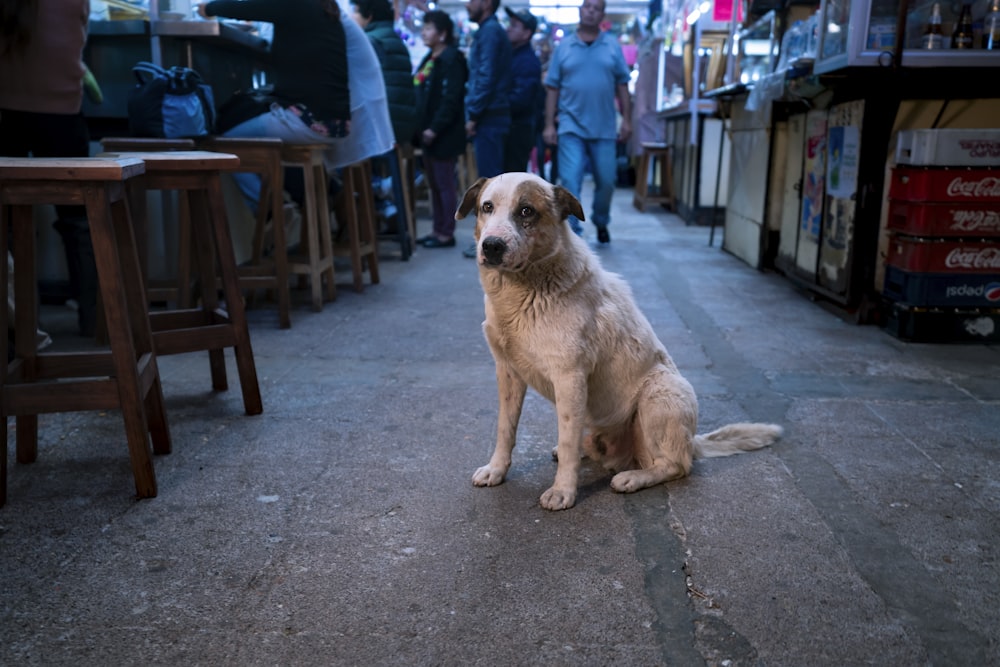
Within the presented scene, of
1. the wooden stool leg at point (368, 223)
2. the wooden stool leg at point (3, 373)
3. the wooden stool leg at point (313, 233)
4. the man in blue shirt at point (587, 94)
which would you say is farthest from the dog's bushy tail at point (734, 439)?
the man in blue shirt at point (587, 94)

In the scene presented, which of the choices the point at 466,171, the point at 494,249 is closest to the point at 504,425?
the point at 494,249

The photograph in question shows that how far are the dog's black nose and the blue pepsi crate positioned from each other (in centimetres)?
309

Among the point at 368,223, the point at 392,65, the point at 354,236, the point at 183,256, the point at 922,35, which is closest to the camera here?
the point at 183,256

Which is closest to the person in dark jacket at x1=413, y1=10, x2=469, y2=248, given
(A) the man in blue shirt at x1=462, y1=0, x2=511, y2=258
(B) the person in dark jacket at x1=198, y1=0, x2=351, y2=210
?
(A) the man in blue shirt at x1=462, y1=0, x2=511, y2=258

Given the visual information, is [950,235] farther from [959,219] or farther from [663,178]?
[663,178]

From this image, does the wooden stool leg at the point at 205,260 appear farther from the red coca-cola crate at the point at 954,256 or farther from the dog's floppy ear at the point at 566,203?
the red coca-cola crate at the point at 954,256

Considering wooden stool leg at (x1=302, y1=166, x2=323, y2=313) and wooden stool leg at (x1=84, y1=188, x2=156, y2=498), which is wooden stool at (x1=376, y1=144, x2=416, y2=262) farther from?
wooden stool leg at (x1=84, y1=188, x2=156, y2=498)

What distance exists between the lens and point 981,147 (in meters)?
4.43

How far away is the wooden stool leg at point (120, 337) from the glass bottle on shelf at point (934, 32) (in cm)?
443

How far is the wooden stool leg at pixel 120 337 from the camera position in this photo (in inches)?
97.7

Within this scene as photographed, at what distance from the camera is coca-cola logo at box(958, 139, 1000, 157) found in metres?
4.43

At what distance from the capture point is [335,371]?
4.12m

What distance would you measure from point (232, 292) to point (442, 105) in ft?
16.2

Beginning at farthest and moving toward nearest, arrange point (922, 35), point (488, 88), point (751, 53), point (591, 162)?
point (751, 53), point (591, 162), point (488, 88), point (922, 35)
